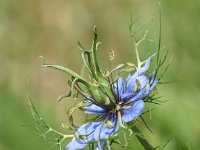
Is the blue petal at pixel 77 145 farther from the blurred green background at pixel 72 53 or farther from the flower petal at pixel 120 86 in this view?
the blurred green background at pixel 72 53

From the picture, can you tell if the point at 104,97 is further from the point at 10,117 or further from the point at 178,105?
the point at 10,117

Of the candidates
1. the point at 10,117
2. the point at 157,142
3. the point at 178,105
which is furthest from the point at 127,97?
the point at 10,117

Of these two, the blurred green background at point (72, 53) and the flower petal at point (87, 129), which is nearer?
the flower petal at point (87, 129)

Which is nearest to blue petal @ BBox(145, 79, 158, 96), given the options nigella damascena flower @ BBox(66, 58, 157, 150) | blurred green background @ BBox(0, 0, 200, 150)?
nigella damascena flower @ BBox(66, 58, 157, 150)

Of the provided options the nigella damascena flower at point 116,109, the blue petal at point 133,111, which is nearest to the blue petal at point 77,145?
the nigella damascena flower at point 116,109

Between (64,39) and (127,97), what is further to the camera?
(64,39)

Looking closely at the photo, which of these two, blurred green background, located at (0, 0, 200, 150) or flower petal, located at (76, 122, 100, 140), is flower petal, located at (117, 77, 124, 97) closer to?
flower petal, located at (76, 122, 100, 140)
